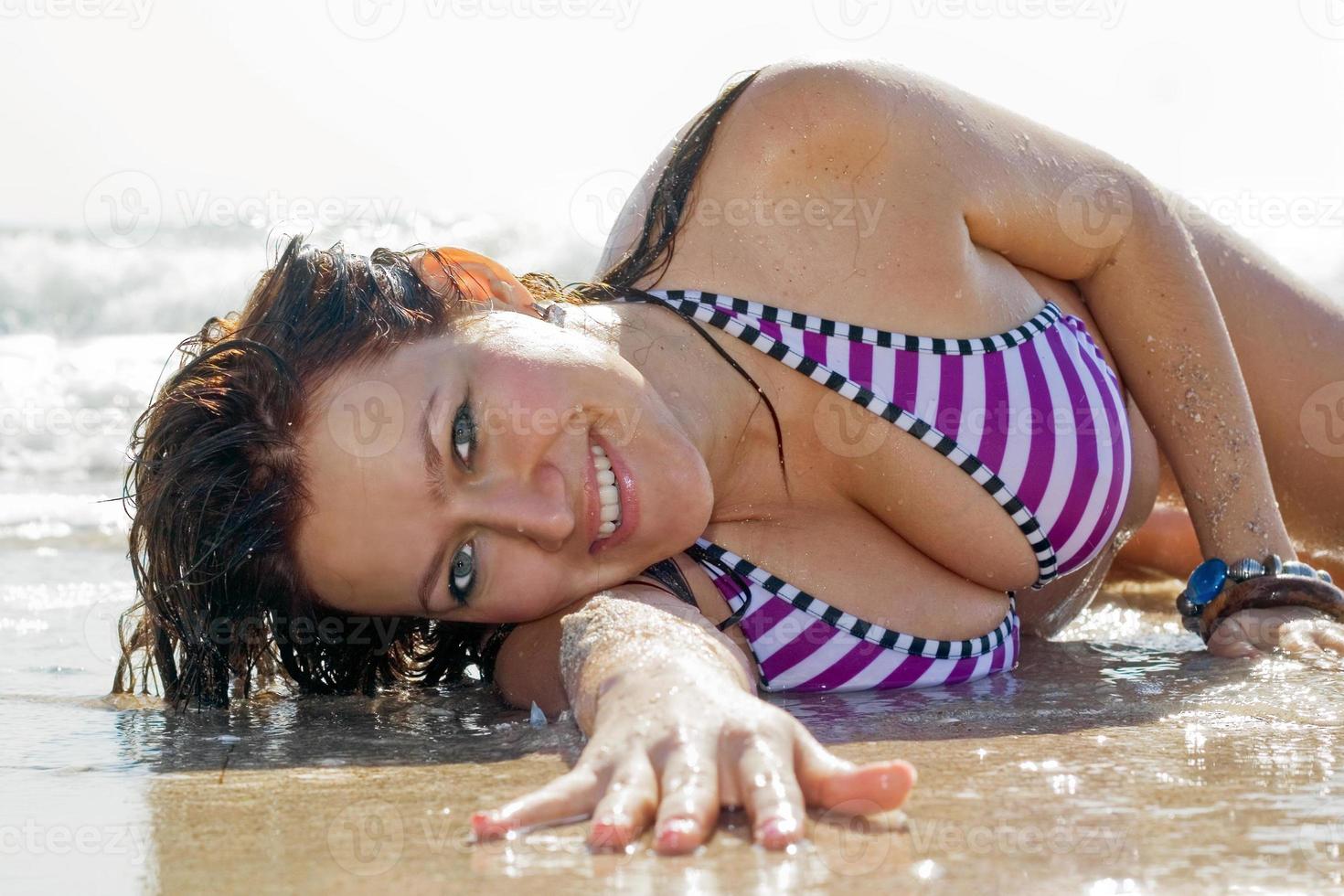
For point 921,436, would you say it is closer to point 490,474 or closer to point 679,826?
point 490,474

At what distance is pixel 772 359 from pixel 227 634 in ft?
3.98

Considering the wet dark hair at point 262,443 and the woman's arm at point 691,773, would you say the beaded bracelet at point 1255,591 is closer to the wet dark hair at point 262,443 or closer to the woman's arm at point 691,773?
the wet dark hair at point 262,443

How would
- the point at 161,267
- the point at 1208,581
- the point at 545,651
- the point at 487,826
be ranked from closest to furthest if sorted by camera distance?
1. the point at 487,826
2. the point at 545,651
3. the point at 1208,581
4. the point at 161,267

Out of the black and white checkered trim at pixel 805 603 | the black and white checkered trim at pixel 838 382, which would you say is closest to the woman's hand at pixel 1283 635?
the black and white checkered trim at pixel 838 382

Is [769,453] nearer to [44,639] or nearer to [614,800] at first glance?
[614,800]

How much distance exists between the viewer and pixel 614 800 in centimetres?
154

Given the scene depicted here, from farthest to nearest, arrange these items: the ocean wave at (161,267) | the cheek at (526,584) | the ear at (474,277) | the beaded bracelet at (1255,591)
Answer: the ocean wave at (161,267) < the beaded bracelet at (1255,591) < the ear at (474,277) < the cheek at (526,584)

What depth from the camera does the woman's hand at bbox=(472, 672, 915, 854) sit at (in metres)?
1.51

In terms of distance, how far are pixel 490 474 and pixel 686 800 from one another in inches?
34.8

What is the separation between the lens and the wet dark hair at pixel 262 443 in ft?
7.82

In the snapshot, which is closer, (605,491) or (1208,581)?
(605,491)

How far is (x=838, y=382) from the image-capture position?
8.64 ft

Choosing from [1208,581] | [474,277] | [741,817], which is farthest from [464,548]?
[1208,581]

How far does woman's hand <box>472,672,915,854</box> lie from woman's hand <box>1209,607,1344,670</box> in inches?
59.2
